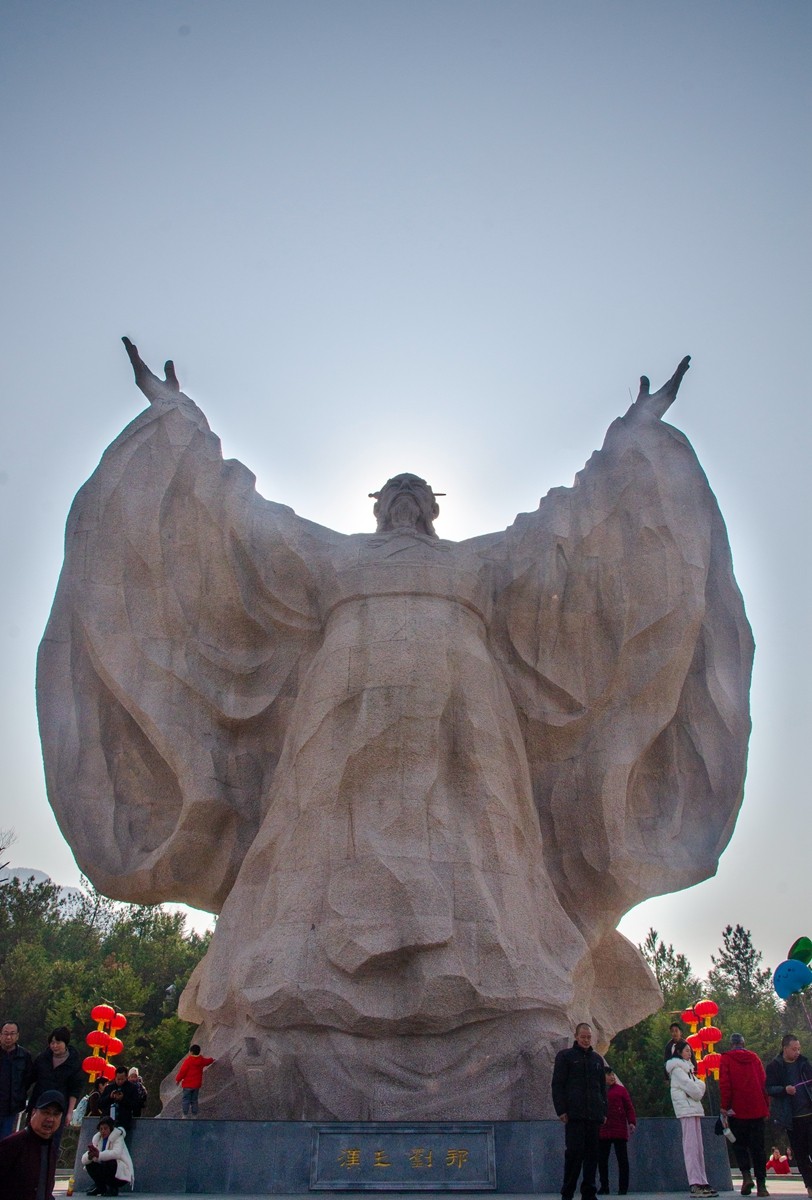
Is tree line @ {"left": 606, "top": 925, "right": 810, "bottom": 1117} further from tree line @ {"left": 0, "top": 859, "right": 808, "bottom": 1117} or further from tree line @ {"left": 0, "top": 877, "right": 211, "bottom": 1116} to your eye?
tree line @ {"left": 0, "top": 877, "right": 211, "bottom": 1116}

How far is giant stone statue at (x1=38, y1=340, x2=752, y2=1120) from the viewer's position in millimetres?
8992

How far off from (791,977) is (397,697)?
249 inches

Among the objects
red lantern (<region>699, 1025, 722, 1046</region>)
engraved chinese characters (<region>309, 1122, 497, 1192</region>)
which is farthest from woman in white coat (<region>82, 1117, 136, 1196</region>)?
red lantern (<region>699, 1025, 722, 1046</region>)

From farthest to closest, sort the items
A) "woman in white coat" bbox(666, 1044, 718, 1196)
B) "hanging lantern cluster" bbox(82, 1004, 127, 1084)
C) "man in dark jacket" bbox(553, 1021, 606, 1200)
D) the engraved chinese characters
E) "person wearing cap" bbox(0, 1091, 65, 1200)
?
"hanging lantern cluster" bbox(82, 1004, 127, 1084) < "woman in white coat" bbox(666, 1044, 718, 1196) < the engraved chinese characters < "man in dark jacket" bbox(553, 1021, 606, 1200) < "person wearing cap" bbox(0, 1091, 65, 1200)

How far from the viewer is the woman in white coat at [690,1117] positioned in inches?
276

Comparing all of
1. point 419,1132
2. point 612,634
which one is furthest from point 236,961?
point 612,634

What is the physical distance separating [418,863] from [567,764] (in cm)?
256

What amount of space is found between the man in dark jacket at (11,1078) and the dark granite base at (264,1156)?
3.80 ft

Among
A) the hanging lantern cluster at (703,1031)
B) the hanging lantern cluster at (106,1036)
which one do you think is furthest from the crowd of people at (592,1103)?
the hanging lantern cluster at (703,1031)

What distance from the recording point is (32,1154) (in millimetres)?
3838

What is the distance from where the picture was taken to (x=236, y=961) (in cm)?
867

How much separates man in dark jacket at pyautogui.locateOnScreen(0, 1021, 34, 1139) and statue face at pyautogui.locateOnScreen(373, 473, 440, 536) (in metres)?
6.14

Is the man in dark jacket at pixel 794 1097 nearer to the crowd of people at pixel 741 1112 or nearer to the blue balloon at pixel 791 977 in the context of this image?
the crowd of people at pixel 741 1112

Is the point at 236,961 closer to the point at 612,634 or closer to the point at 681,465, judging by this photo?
the point at 612,634
